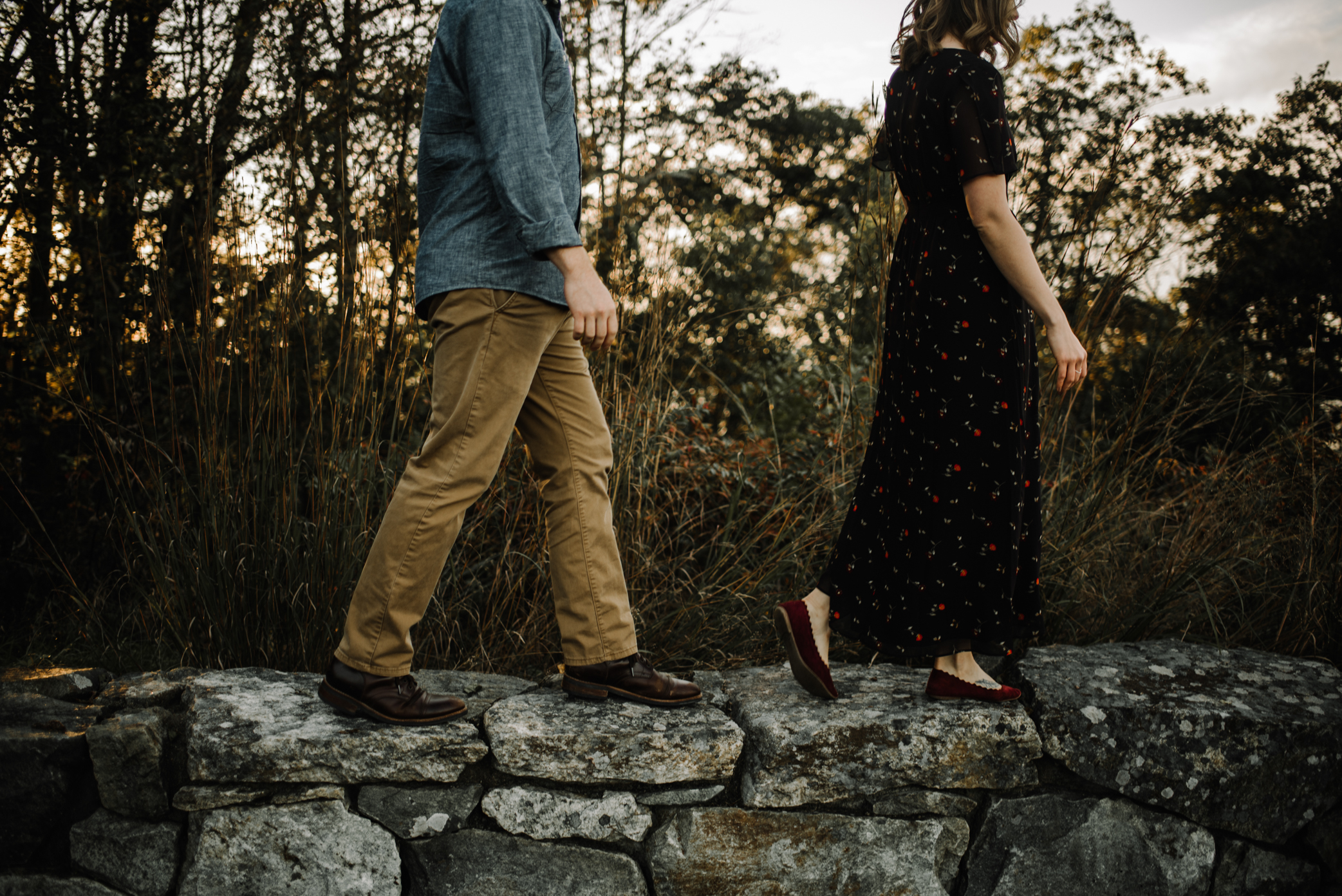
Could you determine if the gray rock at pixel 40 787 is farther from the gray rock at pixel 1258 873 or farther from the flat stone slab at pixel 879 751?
the gray rock at pixel 1258 873

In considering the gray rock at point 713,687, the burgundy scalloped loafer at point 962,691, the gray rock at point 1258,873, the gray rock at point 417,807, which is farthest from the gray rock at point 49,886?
the gray rock at point 1258,873

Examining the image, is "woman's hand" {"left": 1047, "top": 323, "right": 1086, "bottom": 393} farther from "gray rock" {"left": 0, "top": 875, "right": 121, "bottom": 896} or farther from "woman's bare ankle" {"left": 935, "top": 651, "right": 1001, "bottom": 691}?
"gray rock" {"left": 0, "top": 875, "right": 121, "bottom": 896}

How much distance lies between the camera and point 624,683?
187 cm

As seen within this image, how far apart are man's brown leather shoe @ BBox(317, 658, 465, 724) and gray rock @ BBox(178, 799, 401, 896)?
0.19 metres

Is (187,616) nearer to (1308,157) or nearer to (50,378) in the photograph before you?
(50,378)

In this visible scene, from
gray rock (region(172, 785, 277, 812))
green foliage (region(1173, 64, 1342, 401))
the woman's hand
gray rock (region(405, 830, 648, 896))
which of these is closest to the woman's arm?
the woman's hand

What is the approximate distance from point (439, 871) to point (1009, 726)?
1.21 m

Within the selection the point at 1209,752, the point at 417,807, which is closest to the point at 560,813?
the point at 417,807

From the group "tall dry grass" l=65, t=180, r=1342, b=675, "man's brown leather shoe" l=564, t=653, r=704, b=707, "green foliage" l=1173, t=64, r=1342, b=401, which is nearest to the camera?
"man's brown leather shoe" l=564, t=653, r=704, b=707

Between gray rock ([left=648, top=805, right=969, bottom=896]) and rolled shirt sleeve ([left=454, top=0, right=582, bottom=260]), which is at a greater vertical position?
rolled shirt sleeve ([left=454, top=0, right=582, bottom=260])

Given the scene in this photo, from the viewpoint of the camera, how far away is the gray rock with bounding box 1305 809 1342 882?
6.31 ft

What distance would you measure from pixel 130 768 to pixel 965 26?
7.35 ft

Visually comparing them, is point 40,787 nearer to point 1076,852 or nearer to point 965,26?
point 1076,852

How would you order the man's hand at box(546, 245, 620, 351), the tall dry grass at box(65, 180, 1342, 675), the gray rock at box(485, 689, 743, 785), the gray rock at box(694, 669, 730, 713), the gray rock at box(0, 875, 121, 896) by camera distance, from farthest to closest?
the tall dry grass at box(65, 180, 1342, 675), the gray rock at box(694, 669, 730, 713), the gray rock at box(485, 689, 743, 785), the gray rock at box(0, 875, 121, 896), the man's hand at box(546, 245, 620, 351)
